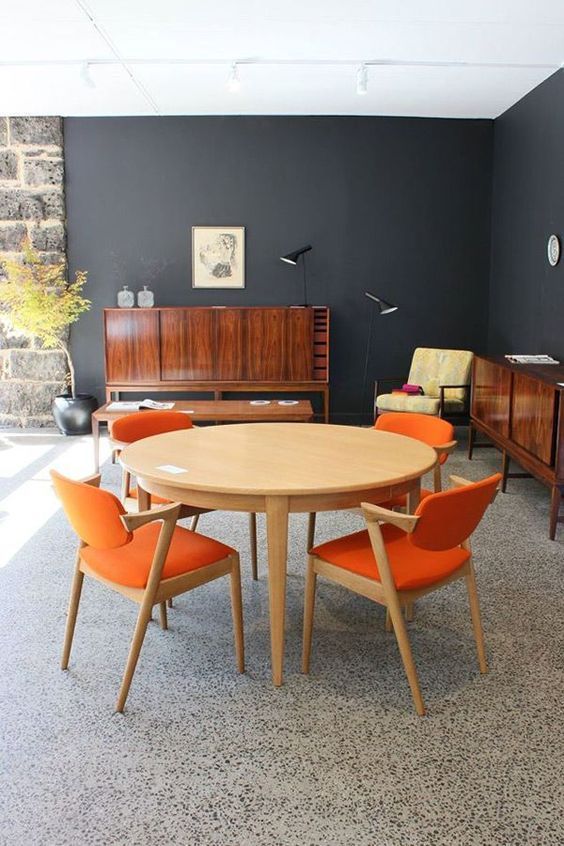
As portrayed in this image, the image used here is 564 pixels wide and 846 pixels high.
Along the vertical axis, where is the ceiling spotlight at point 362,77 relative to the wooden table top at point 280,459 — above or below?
above

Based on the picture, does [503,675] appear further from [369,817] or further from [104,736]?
[104,736]

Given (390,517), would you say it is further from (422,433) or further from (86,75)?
→ (86,75)

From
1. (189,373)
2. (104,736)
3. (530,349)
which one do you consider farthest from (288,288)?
(104,736)

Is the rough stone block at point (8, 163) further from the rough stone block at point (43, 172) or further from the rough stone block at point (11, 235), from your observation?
the rough stone block at point (11, 235)

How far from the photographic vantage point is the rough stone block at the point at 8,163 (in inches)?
303

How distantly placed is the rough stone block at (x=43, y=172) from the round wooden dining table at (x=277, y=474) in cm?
501

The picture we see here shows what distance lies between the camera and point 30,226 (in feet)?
25.6

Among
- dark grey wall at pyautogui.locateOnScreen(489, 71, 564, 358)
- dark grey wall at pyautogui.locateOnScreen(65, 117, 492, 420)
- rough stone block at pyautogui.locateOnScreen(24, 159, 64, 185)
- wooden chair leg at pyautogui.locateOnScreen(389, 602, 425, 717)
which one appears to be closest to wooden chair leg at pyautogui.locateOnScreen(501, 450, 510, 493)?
dark grey wall at pyautogui.locateOnScreen(489, 71, 564, 358)

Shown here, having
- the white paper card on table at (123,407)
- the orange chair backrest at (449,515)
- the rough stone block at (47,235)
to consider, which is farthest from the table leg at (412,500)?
the rough stone block at (47,235)

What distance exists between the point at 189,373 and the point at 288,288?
1.33 meters

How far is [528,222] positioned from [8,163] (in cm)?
490

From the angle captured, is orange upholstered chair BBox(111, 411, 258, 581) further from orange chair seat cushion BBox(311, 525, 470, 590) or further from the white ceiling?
the white ceiling

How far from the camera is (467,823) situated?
2166 mm

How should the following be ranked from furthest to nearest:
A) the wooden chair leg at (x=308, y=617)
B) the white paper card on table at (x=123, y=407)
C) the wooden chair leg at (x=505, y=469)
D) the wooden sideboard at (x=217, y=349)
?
1. the wooden sideboard at (x=217, y=349)
2. the white paper card on table at (x=123, y=407)
3. the wooden chair leg at (x=505, y=469)
4. the wooden chair leg at (x=308, y=617)
